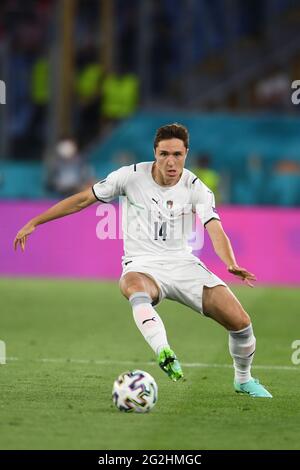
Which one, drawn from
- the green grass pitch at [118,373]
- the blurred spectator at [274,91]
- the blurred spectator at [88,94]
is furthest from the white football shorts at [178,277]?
the blurred spectator at [88,94]

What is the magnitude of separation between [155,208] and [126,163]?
14.1m

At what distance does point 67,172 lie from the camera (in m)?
22.2

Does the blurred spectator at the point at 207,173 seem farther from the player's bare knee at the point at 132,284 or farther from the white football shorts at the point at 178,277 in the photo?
the player's bare knee at the point at 132,284

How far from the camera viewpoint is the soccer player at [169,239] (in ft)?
28.5

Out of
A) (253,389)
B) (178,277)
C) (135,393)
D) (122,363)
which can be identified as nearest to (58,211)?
(178,277)

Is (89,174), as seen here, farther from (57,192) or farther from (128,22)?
(128,22)

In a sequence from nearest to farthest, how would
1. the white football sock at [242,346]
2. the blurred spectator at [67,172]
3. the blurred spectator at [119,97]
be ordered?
the white football sock at [242,346], the blurred spectator at [67,172], the blurred spectator at [119,97]

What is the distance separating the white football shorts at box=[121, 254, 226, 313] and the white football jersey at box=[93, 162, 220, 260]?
97 mm

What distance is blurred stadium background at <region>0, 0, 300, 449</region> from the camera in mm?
8002

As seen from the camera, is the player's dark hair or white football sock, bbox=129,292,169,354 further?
the player's dark hair

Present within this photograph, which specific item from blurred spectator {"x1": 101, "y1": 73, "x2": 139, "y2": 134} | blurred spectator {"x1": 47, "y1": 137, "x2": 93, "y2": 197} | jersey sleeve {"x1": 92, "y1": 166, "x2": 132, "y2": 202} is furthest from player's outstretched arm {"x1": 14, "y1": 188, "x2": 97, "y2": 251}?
blurred spectator {"x1": 101, "y1": 73, "x2": 139, "y2": 134}

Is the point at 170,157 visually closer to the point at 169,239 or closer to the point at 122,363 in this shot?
the point at 169,239

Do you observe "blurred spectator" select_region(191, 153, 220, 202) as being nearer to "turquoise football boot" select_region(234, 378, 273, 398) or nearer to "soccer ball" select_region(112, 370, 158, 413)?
"turquoise football boot" select_region(234, 378, 273, 398)

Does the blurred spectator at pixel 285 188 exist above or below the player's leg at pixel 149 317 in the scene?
above
